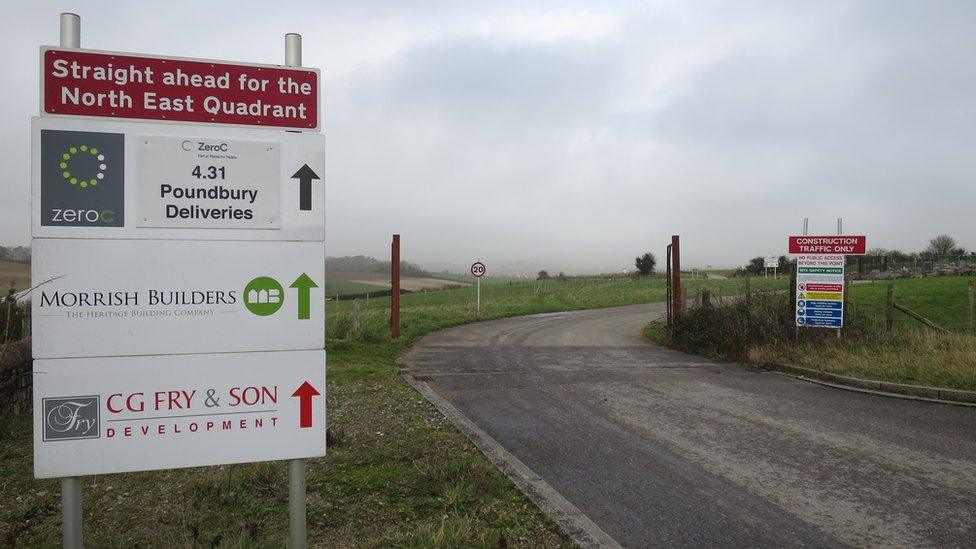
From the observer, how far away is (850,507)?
4395 mm

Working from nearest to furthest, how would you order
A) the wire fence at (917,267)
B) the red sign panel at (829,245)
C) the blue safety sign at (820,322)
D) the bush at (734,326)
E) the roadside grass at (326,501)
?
the roadside grass at (326,501) < the red sign panel at (829,245) < the blue safety sign at (820,322) < the bush at (734,326) < the wire fence at (917,267)

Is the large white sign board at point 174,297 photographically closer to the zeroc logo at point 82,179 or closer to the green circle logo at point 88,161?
the zeroc logo at point 82,179

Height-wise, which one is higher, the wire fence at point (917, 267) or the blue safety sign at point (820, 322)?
the wire fence at point (917, 267)

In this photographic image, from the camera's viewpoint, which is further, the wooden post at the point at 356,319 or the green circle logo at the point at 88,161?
the wooden post at the point at 356,319

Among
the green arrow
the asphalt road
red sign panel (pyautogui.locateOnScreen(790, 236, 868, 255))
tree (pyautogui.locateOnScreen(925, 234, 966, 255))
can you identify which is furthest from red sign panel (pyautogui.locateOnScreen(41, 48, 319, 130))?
tree (pyautogui.locateOnScreen(925, 234, 966, 255))

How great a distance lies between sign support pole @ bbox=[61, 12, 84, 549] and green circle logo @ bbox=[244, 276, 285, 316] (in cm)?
125

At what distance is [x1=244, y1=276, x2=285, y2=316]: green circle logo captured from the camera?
311 cm

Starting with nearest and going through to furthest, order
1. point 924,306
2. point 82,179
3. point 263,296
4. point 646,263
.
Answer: point 82,179, point 263,296, point 924,306, point 646,263

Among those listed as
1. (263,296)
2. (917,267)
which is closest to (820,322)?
(263,296)

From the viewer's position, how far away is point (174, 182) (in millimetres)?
3008

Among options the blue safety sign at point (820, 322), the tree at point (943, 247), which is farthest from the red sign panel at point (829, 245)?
the tree at point (943, 247)

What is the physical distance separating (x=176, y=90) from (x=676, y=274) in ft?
45.0

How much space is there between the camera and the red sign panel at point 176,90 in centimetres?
292

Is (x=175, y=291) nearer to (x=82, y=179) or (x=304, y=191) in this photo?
(x=82, y=179)
